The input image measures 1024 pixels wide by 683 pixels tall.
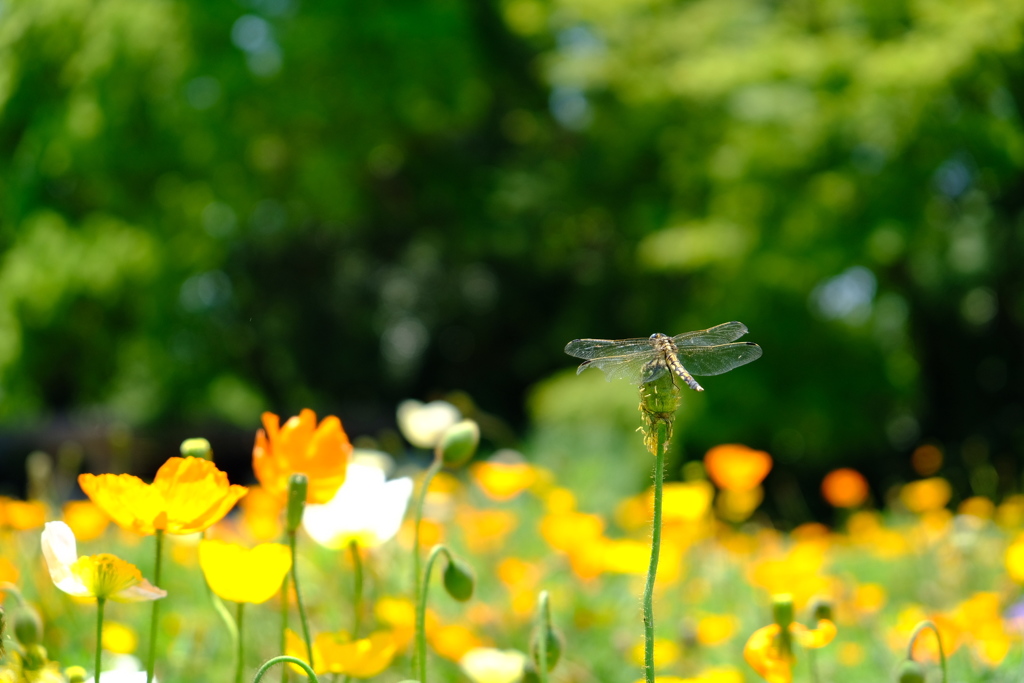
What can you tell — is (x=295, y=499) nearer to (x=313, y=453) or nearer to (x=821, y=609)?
(x=313, y=453)

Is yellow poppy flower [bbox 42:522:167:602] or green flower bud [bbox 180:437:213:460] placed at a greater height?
green flower bud [bbox 180:437:213:460]

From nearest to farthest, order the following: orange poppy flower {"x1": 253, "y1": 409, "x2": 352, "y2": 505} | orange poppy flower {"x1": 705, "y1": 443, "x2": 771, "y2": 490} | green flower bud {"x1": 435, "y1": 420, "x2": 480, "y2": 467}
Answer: orange poppy flower {"x1": 253, "y1": 409, "x2": 352, "y2": 505} → green flower bud {"x1": 435, "y1": 420, "x2": 480, "y2": 467} → orange poppy flower {"x1": 705, "y1": 443, "x2": 771, "y2": 490}

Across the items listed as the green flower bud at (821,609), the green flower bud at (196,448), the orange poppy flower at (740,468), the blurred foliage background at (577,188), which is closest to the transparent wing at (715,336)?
the green flower bud at (821,609)

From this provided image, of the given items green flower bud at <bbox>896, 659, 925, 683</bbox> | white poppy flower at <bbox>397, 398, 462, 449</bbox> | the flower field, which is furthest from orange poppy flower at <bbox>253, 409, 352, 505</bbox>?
white poppy flower at <bbox>397, 398, 462, 449</bbox>

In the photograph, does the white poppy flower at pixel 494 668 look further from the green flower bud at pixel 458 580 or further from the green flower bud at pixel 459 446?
the green flower bud at pixel 459 446

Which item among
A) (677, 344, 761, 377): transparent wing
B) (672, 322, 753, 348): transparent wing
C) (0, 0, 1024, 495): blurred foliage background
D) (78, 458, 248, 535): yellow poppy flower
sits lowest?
(78, 458, 248, 535): yellow poppy flower

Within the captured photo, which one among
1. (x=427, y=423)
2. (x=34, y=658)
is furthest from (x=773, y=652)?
(x=427, y=423)

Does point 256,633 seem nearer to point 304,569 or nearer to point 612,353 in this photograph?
point 304,569

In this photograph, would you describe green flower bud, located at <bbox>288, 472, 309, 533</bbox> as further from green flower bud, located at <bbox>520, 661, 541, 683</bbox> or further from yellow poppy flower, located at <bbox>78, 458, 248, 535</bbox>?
green flower bud, located at <bbox>520, 661, 541, 683</bbox>
